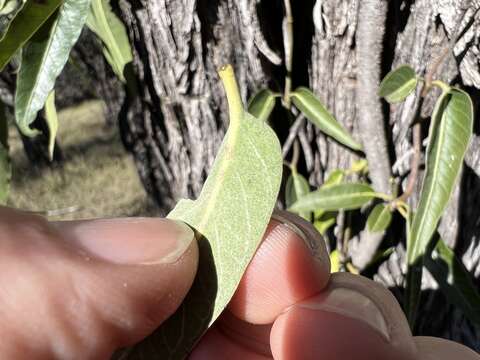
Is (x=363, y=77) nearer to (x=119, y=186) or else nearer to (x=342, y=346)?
(x=342, y=346)

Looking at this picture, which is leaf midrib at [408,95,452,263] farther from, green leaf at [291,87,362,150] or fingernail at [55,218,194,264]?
fingernail at [55,218,194,264]

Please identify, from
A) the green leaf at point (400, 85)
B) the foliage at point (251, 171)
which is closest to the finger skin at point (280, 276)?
the foliage at point (251, 171)

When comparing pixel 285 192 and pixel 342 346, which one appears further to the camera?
pixel 285 192

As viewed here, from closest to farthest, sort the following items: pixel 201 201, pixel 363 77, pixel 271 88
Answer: pixel 201 201 → pixel 363 77 → pixel 271 88

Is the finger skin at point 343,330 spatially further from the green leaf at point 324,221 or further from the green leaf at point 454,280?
the green leaf at point 324,221

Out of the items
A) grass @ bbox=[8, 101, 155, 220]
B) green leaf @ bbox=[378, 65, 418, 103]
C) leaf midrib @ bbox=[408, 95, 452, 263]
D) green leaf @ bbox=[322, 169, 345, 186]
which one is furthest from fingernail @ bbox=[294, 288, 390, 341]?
grass @ bbox=[8, 101, 155, 220]

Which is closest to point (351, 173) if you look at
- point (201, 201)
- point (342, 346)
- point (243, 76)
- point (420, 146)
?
point (420, 146)

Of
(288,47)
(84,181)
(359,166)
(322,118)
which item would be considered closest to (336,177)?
(359,166)
